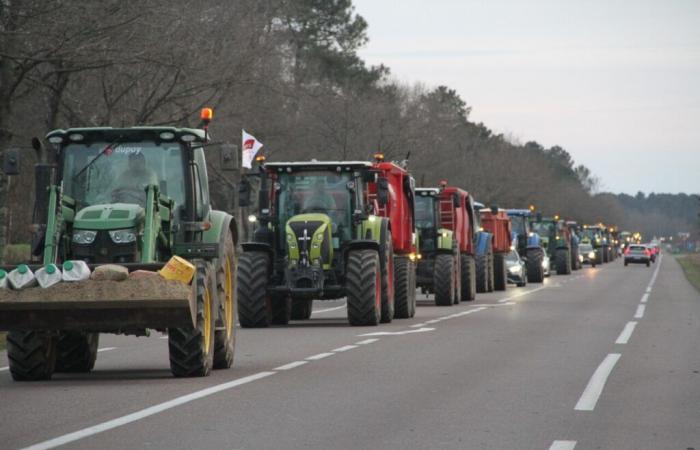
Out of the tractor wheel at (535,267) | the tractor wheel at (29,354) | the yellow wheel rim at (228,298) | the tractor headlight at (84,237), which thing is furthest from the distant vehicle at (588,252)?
the tractor wheel at (29,354)

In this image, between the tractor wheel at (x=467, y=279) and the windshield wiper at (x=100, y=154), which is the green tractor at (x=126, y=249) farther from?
the tractor wheel at (x=467, y=279)

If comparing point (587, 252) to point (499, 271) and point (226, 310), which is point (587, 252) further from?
point (226, 310)

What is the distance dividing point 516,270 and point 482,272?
8.03 metres

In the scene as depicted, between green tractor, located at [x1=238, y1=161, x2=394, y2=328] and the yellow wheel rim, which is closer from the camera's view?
the yellow wheel rim

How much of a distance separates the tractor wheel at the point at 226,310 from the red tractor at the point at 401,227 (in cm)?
985

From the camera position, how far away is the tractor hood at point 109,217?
1480 centimetres

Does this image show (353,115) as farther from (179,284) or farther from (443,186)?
(179,284)

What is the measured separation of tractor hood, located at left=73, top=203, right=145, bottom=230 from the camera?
14805 mm

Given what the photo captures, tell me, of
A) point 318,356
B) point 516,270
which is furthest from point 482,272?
point 318,356

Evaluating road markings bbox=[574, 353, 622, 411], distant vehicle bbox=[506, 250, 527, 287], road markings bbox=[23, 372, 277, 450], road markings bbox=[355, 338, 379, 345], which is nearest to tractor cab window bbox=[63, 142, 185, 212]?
road markings bbox=[23, 372, 277, 450]

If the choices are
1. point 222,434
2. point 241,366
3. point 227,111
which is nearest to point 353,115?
point 227,111

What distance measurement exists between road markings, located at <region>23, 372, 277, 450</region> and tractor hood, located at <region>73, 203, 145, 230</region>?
187cm

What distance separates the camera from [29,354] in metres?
14.7

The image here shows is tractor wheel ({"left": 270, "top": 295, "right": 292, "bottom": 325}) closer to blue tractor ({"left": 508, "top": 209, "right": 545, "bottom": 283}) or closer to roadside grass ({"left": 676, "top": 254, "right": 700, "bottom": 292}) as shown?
roadside grass ({"left": 676, "top": 254, "right": 700, "bottom": 292})
